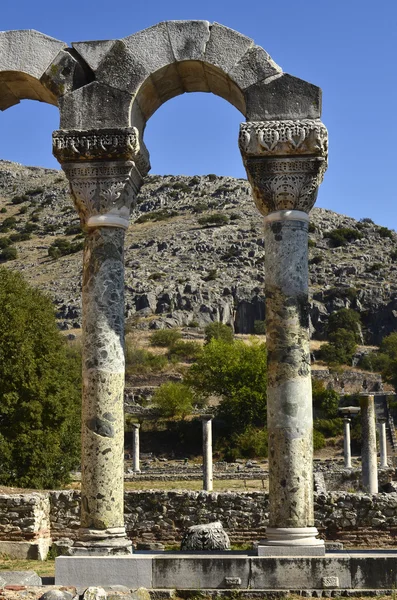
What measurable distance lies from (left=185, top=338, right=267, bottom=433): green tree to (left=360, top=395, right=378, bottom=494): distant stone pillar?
111 ft

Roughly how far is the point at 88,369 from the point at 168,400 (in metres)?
59.3

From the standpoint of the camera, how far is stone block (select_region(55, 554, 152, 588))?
10352 millimetres

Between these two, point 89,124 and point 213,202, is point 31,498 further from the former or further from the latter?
point 213,202

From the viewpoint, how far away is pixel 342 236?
12769 centimetres

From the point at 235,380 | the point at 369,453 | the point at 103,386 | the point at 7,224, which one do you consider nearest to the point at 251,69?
the point at 103,386

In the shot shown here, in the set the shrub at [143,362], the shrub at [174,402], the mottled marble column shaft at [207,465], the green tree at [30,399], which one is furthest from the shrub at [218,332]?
the green tree at [30,399]

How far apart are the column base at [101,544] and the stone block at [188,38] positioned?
5.83 meters

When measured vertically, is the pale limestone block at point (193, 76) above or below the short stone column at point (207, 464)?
above

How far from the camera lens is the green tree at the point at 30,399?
29.7 meters

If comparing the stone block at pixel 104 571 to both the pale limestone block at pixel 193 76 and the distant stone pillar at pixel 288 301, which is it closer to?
the distant stone pillar at pixel 288 301

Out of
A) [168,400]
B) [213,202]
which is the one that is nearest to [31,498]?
[168,400]

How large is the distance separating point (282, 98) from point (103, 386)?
13.7 ft

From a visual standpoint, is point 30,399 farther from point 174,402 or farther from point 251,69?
point 174,402

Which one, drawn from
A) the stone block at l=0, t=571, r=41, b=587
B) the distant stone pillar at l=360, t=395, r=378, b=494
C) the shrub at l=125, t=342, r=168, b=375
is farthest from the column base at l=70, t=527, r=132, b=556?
the shrub at l=125, t=342, r=168, b=375
